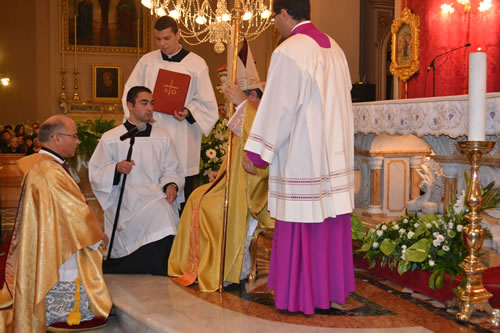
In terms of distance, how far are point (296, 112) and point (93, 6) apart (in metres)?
13.7

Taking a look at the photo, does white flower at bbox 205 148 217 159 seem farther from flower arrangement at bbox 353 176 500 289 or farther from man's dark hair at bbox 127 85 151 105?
flower arrangement at bbox 353 176 500 289

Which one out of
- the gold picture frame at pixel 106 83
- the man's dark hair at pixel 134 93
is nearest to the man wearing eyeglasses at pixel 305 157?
the man's dark hair at pixel 134 93

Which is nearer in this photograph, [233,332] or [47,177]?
[233,332]

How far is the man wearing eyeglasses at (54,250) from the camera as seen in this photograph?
3.21 meters

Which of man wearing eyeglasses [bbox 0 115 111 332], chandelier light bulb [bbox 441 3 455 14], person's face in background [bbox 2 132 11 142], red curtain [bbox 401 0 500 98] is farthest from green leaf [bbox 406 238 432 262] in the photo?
person's face in background [bbox 2 132 11 142]

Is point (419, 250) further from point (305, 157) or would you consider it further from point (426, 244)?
point (305, 157)

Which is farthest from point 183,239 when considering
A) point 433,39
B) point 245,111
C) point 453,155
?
point 433,39

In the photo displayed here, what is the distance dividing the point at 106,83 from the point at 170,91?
1073cm

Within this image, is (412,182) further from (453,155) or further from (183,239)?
(183,239)

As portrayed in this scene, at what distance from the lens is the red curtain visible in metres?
8.46

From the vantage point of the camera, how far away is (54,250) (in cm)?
328

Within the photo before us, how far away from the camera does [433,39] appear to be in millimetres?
9633

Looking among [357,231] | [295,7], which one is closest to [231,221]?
[357,231]

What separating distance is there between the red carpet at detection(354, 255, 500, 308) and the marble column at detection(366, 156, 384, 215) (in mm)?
1469
